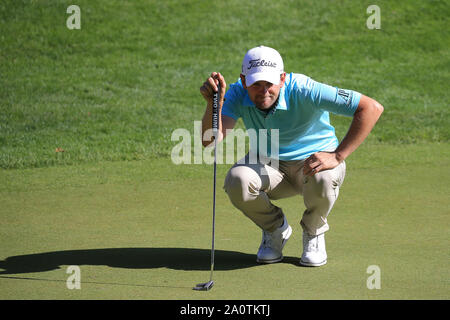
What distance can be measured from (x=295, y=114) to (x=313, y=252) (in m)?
0.89

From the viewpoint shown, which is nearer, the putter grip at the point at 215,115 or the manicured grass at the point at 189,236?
the manicured grass at the point at 189,236

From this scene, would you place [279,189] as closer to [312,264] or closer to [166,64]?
[312,264]

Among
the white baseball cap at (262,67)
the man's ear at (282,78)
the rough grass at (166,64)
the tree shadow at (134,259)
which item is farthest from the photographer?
the rough grass at (166,64)

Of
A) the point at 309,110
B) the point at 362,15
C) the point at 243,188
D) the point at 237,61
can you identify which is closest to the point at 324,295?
the point at 243,188

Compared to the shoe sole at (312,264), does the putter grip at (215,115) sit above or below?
above

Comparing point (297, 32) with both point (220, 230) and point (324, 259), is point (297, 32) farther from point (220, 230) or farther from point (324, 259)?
point (324, 259)

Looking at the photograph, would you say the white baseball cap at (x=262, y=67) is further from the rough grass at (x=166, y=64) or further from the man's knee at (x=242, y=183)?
the rough grass at (x=166, y=64)

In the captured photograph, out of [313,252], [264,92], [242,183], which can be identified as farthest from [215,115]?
[313,252]

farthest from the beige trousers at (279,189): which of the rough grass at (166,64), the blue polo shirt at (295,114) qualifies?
the rough grass at (166,64)

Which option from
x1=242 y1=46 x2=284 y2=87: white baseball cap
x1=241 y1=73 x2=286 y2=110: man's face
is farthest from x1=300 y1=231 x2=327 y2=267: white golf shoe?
x1=242 y1=46 x2=284 y2=87: white baseball cap

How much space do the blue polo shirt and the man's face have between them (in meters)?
0.06

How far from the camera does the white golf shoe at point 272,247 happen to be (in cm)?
457

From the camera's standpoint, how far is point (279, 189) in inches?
189

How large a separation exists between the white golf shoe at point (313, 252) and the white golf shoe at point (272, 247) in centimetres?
18
